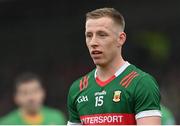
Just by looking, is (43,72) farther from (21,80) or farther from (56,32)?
(21,80)

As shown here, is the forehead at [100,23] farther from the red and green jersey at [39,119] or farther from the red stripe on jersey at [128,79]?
the red and green jersey at [39,119]

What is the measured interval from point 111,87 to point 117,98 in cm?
14

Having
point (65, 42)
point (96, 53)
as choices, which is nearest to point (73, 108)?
point (96, 53)

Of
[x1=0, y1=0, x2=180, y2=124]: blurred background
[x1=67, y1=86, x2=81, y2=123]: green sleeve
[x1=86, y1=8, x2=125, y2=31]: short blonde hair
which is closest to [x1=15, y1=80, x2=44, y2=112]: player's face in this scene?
[x1=0, y1=0, x2=180, y2=124]: blurred background

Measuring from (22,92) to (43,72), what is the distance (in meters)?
4.52

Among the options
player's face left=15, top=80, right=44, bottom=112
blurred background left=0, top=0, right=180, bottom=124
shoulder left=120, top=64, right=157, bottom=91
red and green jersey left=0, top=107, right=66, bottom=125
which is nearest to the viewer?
shoulder left=120, top=64, right=157, bottom=91

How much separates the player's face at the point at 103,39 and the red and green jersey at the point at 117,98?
165mm

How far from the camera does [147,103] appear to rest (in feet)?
20.0

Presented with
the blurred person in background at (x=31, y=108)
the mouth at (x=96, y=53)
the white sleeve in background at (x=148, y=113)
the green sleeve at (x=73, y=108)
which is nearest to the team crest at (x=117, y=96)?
the white sleeve in background at (x=148, y=113)

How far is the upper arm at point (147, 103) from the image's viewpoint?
19.9 ft

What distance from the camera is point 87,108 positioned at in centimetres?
638

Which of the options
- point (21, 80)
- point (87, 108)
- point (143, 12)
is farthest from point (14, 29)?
point (87, 108)

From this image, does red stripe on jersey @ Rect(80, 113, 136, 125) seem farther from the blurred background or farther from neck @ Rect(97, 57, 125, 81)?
the blurred background

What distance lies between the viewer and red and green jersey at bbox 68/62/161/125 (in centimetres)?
611
